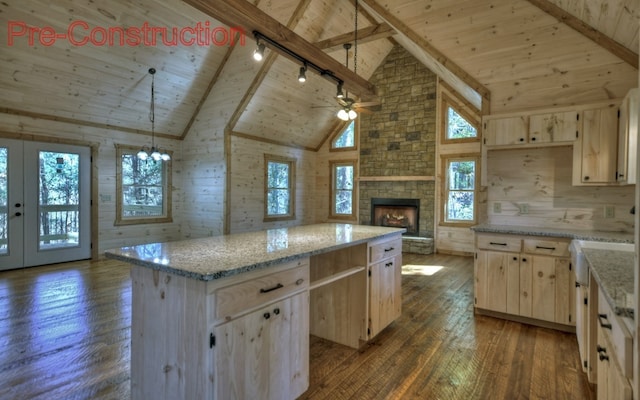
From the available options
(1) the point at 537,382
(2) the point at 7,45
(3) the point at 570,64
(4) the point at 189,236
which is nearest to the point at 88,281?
(4) the point at 189,236

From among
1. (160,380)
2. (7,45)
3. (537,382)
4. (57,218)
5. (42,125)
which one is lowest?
(537,382)

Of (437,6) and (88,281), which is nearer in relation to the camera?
(437,6)

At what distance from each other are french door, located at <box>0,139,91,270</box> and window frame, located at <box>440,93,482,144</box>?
7.03 metres

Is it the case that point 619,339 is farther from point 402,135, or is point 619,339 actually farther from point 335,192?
point 335,192

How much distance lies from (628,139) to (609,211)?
91cm

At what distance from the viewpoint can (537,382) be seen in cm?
235

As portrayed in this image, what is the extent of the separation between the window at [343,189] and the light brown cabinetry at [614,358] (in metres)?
7.14

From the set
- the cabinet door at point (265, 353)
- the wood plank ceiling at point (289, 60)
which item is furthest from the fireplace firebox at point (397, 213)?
the cabinet door at point (265, 353)

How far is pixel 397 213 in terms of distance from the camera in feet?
25.8

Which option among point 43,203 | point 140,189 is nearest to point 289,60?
point 140,189

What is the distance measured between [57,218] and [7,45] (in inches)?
109

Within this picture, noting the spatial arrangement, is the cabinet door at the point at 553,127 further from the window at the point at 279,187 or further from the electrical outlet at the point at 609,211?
the window at the point at 279,187

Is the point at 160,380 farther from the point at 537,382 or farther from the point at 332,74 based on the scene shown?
the point at 332,74

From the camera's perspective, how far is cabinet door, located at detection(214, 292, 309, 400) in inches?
61.7
